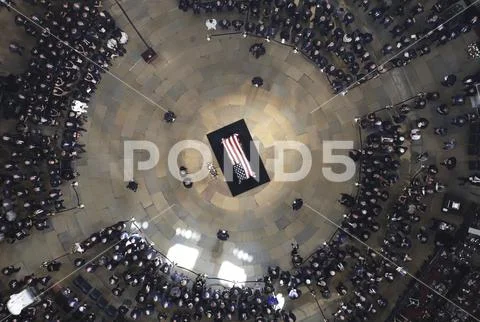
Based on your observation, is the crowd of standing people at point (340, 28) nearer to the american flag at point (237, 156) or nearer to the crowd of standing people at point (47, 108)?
the american flag at point (237, 156)

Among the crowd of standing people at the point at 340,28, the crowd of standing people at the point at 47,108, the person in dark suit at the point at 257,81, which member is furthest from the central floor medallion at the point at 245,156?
the crowd of standing people at the point at 47,108

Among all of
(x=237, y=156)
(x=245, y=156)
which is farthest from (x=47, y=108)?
(x=245, y=156)

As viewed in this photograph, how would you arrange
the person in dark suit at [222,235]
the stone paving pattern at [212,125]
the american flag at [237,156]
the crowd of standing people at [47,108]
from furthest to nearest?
the stone paving pattern at [212,125]
the person in dark suit at [222,235]
the american flag at [237,156]
the crowd of standing people at [47,108]

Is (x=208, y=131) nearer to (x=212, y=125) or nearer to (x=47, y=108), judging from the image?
(x=212, y=125)

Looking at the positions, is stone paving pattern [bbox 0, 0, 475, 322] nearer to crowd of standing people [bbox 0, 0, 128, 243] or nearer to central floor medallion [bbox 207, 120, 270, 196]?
central floor medallion [bbox 207, 120, 270, 196]

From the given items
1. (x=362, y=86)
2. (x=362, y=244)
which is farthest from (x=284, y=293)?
(x=362, y=86)

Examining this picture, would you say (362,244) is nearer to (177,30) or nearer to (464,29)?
(464,29)
